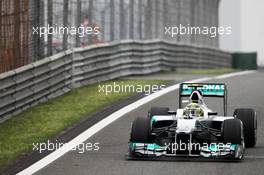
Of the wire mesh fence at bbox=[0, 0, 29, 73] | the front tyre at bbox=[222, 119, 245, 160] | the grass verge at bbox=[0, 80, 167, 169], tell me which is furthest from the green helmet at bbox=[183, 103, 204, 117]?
the wire mesh fence at bbox=[0, 0, 29, 73]

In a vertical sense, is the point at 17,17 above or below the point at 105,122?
above

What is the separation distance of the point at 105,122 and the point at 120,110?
5.46 feet

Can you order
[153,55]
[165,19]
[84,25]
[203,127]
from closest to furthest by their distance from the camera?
1. [203,127]
2. [84,25]
3. [153,55]
4. [165,19]

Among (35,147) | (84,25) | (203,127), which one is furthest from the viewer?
(84,25)

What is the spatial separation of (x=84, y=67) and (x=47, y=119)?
5.54m

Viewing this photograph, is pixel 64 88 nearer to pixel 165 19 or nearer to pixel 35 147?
pixel 35 147

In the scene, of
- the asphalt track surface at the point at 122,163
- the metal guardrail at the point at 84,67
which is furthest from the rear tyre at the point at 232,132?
the metal guardrail at the point at 84,67

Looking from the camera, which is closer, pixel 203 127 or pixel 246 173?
pixel 246 173

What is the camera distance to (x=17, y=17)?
19703 millimetres

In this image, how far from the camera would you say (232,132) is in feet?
45.0

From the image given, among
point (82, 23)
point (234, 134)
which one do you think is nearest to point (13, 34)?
point (82, 23)

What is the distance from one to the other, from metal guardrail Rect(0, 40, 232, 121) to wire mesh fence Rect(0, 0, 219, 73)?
0.28m

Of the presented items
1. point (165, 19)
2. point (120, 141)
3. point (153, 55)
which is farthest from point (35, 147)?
point (165, 19)

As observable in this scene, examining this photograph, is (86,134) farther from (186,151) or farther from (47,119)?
(186,151)
